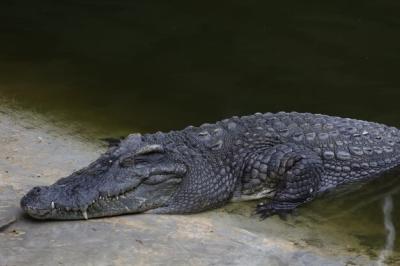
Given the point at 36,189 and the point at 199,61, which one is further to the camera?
the point at 199,61

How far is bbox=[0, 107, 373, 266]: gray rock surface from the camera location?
4.33 m

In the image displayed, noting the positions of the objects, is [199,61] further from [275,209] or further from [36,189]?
[36,189]

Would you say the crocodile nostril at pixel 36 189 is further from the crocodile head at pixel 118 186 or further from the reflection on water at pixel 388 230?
the reflection on water at pixel 388 230

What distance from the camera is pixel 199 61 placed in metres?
9.70

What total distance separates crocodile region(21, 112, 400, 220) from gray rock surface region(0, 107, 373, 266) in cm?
14

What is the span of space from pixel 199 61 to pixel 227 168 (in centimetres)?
375

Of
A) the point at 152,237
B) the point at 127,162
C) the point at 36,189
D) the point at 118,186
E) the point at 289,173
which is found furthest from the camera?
the point at 289,173

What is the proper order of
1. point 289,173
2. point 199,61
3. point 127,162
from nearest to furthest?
point 127,162
point 289,173
point 199,61

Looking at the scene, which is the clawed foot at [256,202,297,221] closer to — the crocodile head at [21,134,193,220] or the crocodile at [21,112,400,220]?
the crocodile at [21,112,400,220]

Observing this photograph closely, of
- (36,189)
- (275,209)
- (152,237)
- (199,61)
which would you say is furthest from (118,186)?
(199,61)

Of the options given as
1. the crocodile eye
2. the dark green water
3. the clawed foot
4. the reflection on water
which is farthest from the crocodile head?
the reflection on water

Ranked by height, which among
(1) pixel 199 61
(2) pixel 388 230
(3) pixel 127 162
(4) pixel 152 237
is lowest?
(2) pixel 388 230

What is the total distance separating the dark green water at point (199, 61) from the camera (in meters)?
8.07

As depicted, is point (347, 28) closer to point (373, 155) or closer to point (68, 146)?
point (373, 155)
